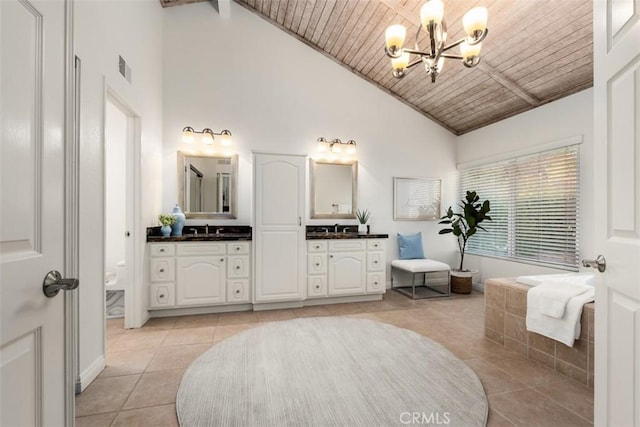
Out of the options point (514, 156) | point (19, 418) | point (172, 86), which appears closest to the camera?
point (19, 418)

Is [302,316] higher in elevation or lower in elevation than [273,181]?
lower

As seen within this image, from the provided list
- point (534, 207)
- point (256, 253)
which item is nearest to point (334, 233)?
point (256, 253)

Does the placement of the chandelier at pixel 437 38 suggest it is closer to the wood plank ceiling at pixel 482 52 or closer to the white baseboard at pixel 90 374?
the wood plank ceiling at pixel 482 52

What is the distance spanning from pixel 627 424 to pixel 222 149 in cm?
400

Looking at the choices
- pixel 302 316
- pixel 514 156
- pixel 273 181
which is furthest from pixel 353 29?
pixel 302 316

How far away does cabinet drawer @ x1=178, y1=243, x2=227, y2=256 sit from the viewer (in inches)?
129

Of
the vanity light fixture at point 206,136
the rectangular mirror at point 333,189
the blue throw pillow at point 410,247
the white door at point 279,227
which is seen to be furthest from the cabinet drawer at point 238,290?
the blue throw pillow at point 410,247

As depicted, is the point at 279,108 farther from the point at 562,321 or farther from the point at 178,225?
the point at 562,321

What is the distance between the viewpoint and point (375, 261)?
3906 mm

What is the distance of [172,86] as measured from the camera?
3719 millimetres

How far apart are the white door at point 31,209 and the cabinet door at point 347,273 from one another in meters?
2.98

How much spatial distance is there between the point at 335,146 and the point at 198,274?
2.46 meters

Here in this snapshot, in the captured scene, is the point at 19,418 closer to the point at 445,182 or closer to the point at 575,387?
the point at 575,387

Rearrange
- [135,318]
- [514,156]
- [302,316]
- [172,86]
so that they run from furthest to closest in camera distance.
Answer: [514,156], [172,86], [302,316], [135,318]
